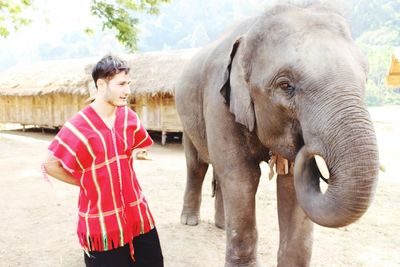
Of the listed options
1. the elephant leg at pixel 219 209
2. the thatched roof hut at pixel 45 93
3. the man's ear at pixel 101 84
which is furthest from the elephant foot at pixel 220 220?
the thatched roof hut at pixel 45 93

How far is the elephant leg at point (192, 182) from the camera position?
426 cm

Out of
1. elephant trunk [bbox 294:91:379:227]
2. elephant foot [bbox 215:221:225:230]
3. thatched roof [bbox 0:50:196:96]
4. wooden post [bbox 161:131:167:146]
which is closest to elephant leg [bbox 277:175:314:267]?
elephant trunk [bbox 294:91:379:227]

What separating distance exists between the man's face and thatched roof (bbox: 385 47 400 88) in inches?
327

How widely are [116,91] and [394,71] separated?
8688 millimetres

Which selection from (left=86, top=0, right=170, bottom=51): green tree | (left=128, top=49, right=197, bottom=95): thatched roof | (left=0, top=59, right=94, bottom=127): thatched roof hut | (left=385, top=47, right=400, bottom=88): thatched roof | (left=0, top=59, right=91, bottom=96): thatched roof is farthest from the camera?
(left=0, top=59, right=94, bottom=127): thatched roof hut

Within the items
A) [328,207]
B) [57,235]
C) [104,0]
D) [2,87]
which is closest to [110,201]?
[328,207]

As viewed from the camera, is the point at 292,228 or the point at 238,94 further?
the point at 292,228

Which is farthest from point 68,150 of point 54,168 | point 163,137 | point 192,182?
point 163,137

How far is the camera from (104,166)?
2.15 m

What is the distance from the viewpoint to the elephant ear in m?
2.40

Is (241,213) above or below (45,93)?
above

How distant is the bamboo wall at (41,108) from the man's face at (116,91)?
47.0 ft

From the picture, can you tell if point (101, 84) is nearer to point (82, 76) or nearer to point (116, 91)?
point (116, 91)

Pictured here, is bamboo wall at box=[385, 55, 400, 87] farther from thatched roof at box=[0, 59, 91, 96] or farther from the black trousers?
thatched roof at box=[0, 59, 91, 96]
